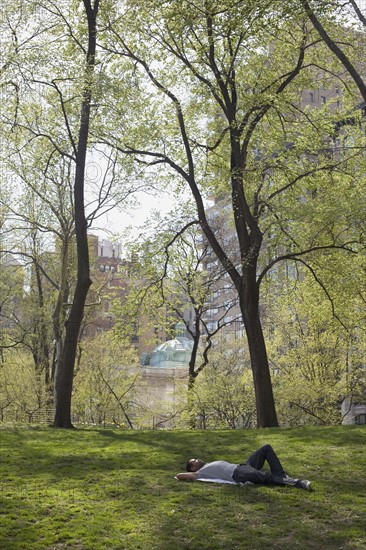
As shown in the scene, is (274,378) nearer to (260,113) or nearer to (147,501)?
(260,113)

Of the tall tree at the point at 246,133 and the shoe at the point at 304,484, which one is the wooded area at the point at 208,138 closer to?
the tall tree at the point at 246,133

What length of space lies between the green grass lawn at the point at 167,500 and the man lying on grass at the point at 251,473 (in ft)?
0.51

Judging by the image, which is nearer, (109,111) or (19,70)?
(19,70)

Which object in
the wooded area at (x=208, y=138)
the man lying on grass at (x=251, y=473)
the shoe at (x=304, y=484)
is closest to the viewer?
the shoe at (x=304, y=484)

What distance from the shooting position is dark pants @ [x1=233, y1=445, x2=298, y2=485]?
1048cm

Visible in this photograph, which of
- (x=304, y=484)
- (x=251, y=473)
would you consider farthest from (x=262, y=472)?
(x=304, y=484)

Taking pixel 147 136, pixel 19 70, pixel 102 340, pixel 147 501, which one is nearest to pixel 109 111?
pixel 147 136

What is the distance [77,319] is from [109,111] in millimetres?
6070

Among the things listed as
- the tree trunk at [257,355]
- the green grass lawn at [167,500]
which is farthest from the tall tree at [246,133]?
the green grass lawn at [167,500]

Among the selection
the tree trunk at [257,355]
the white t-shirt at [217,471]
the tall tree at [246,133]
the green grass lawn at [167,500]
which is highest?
the tall tree at [246,133]

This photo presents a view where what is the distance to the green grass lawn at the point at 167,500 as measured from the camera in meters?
7.97

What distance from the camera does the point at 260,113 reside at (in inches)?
778

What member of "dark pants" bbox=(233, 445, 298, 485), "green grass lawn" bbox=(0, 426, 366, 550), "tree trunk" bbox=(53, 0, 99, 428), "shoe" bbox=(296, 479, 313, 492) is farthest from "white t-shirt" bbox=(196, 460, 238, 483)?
"tree trunk" bbox=(53, 0, 99, 428)

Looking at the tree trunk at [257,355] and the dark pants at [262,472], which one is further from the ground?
the tree trunk at [257,355]
